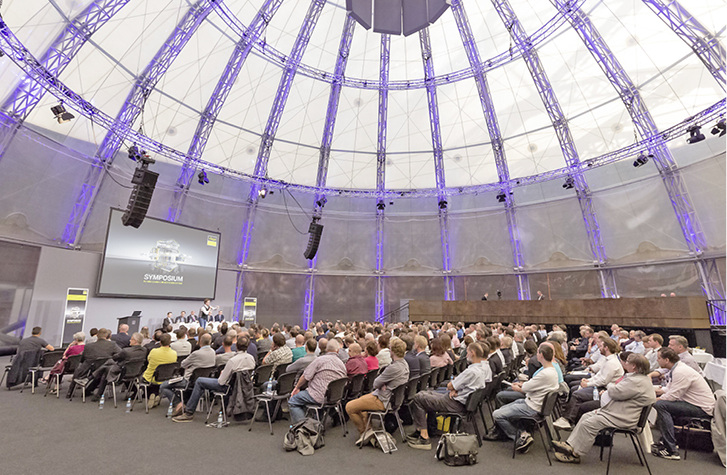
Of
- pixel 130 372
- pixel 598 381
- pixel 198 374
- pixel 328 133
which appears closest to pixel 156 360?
pixel 130 372

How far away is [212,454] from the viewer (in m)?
4.66

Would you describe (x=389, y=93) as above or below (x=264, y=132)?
above

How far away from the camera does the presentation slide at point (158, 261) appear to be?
14.5 metres

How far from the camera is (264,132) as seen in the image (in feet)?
62.2

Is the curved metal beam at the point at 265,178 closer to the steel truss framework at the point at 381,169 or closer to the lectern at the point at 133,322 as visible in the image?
the steel truss framework at the point at 381,169

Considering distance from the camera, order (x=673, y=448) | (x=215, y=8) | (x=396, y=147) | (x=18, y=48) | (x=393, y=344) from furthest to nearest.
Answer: (x=396, y=147), (x=215, y=8), (x=18, y=48), (x=393, y=344), (x=673, y=448)

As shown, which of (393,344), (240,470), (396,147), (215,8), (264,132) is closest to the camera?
(240,470)

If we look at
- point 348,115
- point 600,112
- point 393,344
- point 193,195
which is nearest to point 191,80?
point 193,195

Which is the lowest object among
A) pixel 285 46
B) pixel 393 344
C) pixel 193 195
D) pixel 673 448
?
pixel 673 448

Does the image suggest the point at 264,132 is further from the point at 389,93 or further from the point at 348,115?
the point at 389,93

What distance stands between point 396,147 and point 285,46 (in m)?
7.38

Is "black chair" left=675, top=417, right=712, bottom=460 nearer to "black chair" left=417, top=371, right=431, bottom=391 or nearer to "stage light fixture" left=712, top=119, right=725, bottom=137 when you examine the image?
"black chair" left=417, top=371, right=431, bottom=391

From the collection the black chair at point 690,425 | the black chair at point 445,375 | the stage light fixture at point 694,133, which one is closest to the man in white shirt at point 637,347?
the black chair at point 690,425

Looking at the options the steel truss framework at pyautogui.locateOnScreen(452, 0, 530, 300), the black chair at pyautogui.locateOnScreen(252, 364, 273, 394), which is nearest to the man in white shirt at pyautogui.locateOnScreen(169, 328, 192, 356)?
the black chair at pyautogui.locateOnScreen(252, 364, 273, 394)
